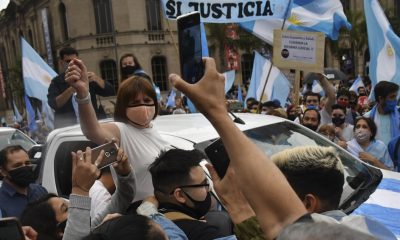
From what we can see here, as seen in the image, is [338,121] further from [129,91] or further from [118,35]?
[118,35]

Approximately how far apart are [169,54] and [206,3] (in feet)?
98.1

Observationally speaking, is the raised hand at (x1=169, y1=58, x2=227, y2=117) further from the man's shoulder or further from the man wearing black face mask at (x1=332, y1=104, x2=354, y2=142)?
the man wearing black face mask at (x1=332, y1=104, x2=354, y2=142)

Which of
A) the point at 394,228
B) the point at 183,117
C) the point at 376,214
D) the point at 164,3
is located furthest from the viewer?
the point at 164,3

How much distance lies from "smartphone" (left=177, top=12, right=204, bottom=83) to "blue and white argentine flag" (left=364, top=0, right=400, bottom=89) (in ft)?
15.7

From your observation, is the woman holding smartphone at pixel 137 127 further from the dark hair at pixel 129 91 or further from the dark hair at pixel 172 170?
the dark hair at pixel 172 170

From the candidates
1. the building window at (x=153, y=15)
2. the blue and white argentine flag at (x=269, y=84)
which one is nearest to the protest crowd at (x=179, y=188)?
the blue and white argentine flag at (x=269, y=84)

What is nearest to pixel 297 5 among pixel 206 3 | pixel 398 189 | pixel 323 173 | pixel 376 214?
pixel 206 3

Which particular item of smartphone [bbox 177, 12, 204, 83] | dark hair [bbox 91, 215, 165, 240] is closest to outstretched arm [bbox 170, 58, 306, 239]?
smartphone [bbox 177, 12, 204, 83]

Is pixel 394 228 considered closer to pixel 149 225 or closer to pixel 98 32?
pixel 149 225

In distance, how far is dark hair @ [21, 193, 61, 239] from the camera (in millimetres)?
2137

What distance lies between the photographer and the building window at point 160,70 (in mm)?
35625

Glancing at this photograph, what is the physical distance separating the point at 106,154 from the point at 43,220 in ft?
1.65

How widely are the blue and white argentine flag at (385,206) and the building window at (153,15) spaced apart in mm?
32899

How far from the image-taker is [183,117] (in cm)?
406
